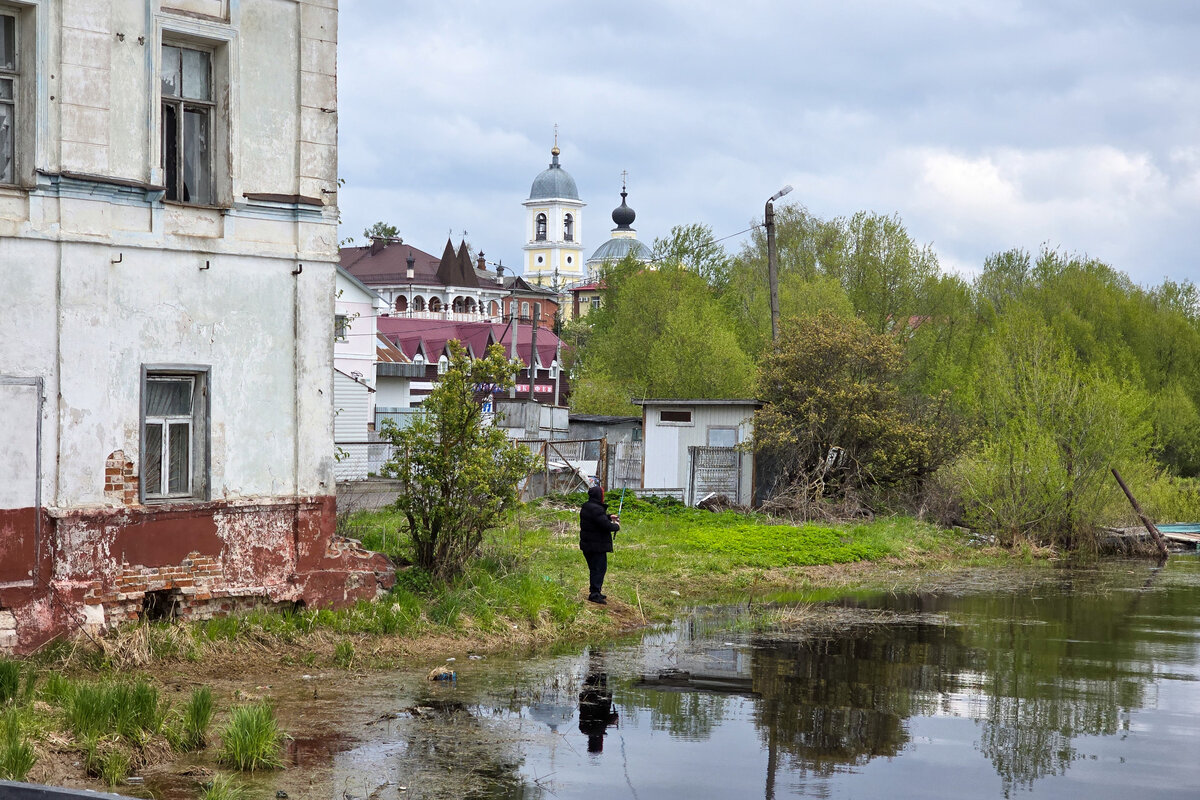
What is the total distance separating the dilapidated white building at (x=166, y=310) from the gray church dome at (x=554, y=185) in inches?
6107

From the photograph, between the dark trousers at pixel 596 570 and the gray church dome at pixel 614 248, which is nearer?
the dark trousers at pixel 596 570

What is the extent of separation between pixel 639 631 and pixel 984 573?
1074 cm

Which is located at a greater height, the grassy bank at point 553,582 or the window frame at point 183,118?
the window frame at point 183,118

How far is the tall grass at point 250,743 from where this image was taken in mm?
8961

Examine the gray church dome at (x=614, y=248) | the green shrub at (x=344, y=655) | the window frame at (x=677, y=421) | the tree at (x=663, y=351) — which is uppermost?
the gray church dome at (x=614, y=248)

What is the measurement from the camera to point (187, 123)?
536 inches

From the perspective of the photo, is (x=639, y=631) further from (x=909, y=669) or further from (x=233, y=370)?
(x=233, y=370)

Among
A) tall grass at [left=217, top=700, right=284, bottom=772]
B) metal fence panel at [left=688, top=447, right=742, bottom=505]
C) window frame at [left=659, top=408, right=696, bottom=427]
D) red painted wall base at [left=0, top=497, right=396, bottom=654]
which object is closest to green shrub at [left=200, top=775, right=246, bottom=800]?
tall grass at [left=217, top=700, right=284, bottom=772]

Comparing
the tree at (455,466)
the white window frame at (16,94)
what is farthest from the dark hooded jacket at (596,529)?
the white window frame at (16,94)

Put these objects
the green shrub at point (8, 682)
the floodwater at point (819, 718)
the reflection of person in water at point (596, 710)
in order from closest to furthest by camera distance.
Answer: the floodwater at point (819, 718)
the green shrub at point (8, 682)
the reflection of person in water at point (596, 710)

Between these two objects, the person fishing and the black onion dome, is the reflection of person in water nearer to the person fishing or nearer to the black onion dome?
the person fishing

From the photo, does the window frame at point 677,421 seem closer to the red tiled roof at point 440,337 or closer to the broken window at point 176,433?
the broken window at point 176,433

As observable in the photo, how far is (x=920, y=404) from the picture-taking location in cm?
3206

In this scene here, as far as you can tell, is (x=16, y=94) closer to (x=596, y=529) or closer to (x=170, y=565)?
Result: (x=170, y=565)
